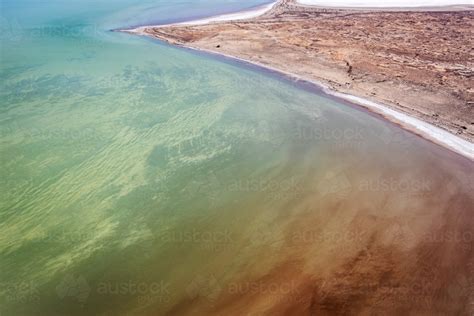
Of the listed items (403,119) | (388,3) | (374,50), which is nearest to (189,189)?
(403,119)

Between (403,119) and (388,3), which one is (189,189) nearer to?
(403,119)

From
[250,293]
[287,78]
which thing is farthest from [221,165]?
[287,78]

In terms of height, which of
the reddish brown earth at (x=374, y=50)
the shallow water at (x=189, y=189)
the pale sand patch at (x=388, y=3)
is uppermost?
the pale sand patch at (x=388, y=3)

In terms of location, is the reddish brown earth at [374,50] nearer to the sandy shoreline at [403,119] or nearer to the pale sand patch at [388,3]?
the sandy shoreline at [403,119]

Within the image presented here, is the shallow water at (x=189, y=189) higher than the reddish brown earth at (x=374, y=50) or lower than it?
lower

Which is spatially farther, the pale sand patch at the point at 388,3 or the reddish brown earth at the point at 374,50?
the pale sand patch at the point at 388,3

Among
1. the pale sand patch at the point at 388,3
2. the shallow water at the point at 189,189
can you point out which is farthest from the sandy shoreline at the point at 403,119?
the pale sand patch at the point at 388,3

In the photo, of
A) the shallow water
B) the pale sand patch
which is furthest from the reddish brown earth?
the pale sand patch

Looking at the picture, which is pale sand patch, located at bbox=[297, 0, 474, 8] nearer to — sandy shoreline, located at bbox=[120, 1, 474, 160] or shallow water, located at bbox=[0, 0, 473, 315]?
sandy shoreline, located at bbox=[120, 1, 474, 160]

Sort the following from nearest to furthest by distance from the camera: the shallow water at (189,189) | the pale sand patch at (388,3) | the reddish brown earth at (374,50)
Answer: the shallow water at (189,189) < the reddish brown earth at (374,50) < the pale sand patch at (388,3)
